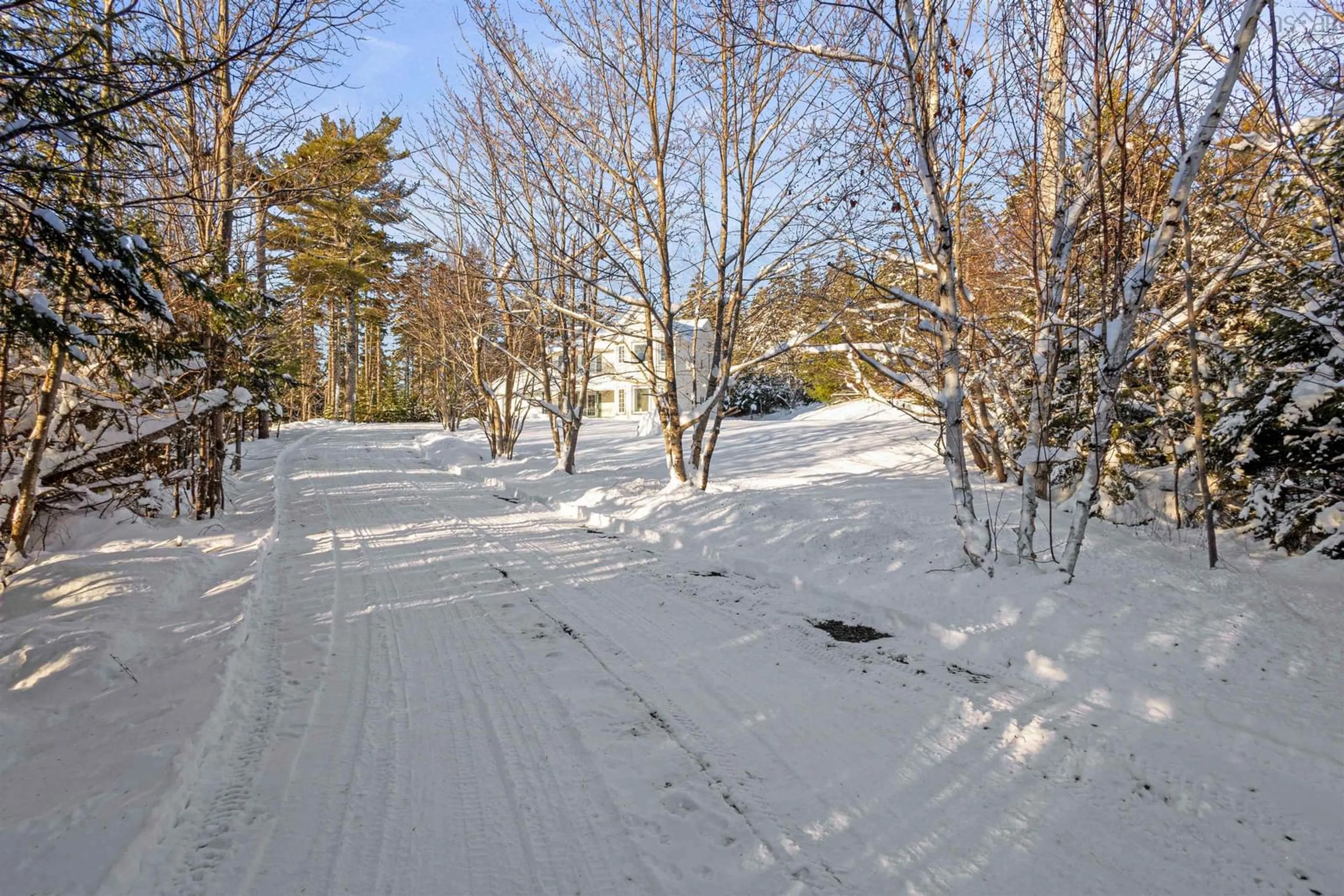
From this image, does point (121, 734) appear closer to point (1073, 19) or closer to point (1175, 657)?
point (1175, 657)

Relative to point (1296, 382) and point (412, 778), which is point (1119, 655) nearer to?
point (412, 778)

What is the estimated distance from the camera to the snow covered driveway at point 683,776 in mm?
2283

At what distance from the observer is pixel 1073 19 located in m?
4.58

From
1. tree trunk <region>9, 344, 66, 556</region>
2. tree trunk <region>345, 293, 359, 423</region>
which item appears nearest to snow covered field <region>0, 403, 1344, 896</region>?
tree trunk <region>9, 344, 66, 556</region>

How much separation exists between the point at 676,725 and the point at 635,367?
96.7 ft

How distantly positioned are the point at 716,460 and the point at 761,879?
1362 centimetres

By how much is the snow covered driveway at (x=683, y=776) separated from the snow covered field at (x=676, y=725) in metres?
0.02

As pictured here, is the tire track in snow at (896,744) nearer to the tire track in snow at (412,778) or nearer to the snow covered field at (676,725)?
the snow covered field at (676,725)

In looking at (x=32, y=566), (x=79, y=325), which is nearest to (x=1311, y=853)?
(x=79, y=325)

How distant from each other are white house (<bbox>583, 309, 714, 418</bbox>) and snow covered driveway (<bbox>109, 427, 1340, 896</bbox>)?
6.39 meters

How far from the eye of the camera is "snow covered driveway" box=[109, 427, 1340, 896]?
7.49 ft

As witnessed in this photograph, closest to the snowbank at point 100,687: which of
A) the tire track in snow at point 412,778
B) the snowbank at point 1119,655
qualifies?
the tire track in snow at point 412,778

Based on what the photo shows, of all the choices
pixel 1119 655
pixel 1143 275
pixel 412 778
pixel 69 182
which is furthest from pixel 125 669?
pixel 1143 275

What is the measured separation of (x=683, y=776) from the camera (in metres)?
2.86
